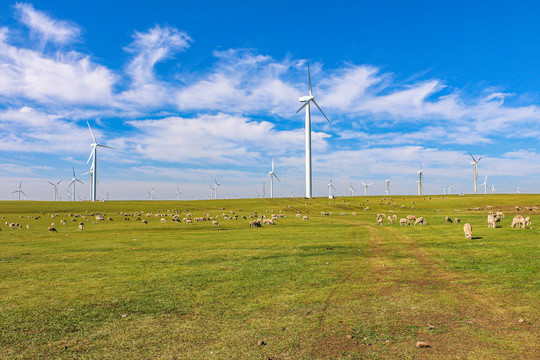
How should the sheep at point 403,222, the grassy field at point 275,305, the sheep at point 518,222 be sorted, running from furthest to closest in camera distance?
the sheep at point 403,222, the sheep at point 518,222, the grassy field at point 275,305

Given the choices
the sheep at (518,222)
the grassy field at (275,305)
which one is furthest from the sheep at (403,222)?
the grassy field at (275,305)

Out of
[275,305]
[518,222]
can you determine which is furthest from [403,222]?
[275,305]

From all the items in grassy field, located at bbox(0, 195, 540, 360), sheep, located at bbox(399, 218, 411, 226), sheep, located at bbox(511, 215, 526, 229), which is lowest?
grassy field, located at bbox(0, 195, 540, 360)

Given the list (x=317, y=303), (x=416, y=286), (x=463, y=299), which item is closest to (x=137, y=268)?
(x=317, y=303)

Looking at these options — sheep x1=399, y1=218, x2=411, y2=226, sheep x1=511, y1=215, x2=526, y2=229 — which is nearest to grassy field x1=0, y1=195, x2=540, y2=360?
sheep x1=511, y1=215, x2=526, y2=229

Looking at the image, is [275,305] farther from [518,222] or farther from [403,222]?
[403,222]

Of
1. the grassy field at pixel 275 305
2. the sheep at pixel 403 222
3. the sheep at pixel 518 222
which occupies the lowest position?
the grassy field at pixel 275 305

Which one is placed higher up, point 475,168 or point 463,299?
point 475,168

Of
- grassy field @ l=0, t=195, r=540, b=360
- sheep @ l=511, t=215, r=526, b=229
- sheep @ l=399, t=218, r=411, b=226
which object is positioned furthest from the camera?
sheep @ l=399, t=218, r=411, b=226

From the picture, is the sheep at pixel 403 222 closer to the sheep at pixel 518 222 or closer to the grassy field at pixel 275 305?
the sheep at pixel 518 222

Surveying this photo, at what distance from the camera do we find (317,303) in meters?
12.9

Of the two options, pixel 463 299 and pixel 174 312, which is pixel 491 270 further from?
pixel 174 312

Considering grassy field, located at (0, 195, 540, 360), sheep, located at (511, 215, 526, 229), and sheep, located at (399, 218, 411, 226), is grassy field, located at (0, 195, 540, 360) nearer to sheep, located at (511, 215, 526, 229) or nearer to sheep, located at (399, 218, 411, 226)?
sheep, located at (511, 215, 526, 229)

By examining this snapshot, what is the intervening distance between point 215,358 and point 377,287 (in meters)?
8.79
